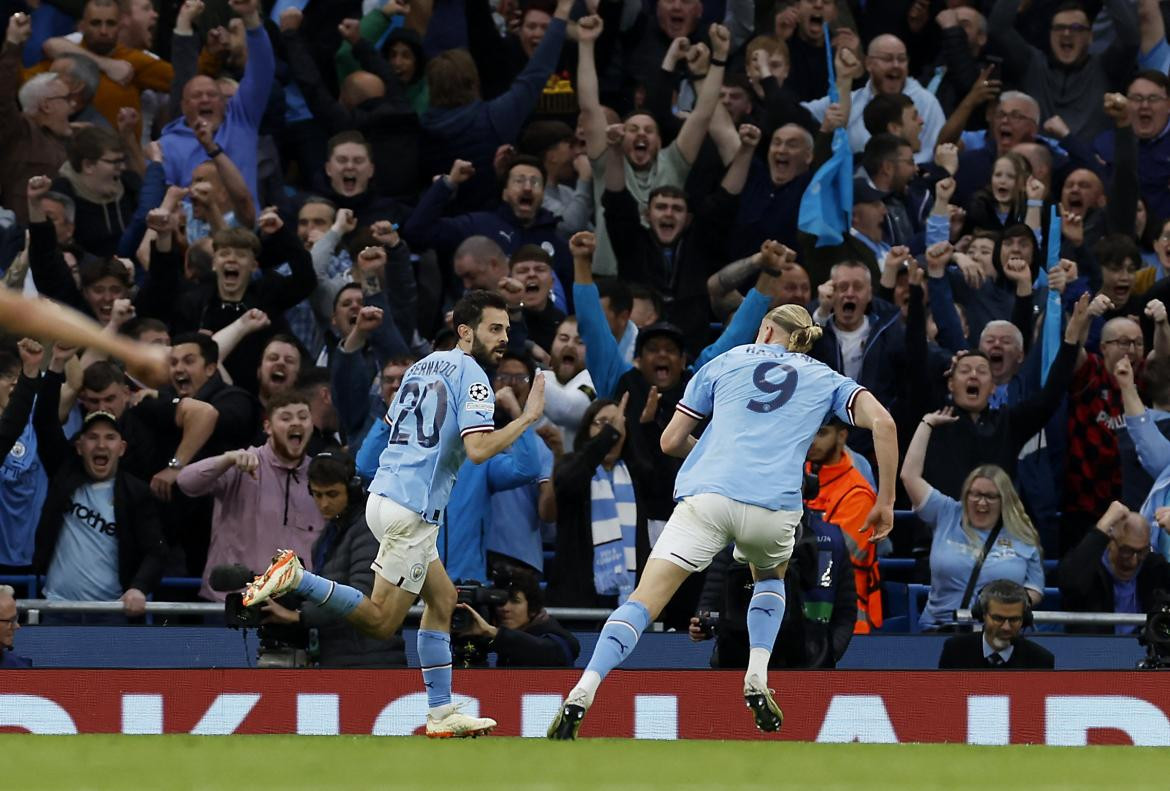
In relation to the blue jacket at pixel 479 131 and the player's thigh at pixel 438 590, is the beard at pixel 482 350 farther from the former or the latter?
the blue jacket at pixel 479 131

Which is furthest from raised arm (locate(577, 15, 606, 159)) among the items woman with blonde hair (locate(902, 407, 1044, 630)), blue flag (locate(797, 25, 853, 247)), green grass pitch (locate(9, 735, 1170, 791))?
green grass pitch (locate(9, 735, 1170, 791))

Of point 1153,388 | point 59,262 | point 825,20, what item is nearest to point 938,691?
point 1153,388

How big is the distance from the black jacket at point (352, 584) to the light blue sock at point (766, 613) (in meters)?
2.14

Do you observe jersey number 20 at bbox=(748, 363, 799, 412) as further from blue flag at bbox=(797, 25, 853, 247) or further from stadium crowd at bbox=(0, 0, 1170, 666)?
blue flag at bbox=(797, 25, 853, 247)

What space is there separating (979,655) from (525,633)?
2.46 meters

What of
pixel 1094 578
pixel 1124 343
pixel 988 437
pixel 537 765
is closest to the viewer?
pixel 537 765

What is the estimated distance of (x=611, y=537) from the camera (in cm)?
1206

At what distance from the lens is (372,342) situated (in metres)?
13.3

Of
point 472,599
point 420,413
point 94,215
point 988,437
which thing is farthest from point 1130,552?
point 94,215

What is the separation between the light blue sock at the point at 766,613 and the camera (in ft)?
31.8

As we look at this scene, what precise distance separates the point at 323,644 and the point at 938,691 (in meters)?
3.27

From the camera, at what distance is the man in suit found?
10.9 m

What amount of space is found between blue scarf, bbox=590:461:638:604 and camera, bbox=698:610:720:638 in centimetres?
144

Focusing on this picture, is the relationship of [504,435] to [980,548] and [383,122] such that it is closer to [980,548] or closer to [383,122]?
[980,548]
